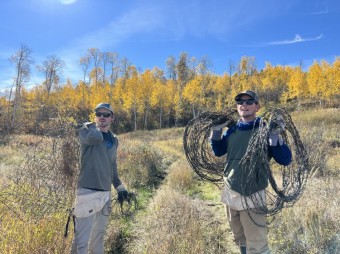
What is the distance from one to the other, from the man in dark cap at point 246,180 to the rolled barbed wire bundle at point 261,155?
0.17ft

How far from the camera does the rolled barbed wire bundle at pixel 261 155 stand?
9.59 feet

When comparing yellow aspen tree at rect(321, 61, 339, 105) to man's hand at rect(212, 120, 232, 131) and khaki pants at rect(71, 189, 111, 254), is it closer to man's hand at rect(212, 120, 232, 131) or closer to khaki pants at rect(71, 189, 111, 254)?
man's hand at rect(212, 120, 232, 131)

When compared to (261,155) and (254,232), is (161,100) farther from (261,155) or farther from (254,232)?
(261,155)

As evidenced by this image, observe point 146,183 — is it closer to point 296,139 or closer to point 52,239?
point 52,239

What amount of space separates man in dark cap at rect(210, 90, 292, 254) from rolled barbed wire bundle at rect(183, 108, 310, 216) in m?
0.05

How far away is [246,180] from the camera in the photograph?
10.1ft

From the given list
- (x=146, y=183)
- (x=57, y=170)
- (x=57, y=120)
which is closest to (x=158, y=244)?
(x=57, y=170)

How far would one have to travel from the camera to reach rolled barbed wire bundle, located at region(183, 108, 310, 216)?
115 inches

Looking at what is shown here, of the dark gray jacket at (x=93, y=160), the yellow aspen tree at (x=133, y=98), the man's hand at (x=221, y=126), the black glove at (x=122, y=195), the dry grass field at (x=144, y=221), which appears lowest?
the dry grass field at (x=144, y=221)

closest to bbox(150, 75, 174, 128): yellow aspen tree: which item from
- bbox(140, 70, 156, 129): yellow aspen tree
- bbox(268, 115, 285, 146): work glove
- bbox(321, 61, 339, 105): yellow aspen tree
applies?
bbox(140, 70, 156, 129): yellow aspen tree

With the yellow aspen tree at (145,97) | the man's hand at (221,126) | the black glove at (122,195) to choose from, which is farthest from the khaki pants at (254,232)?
the yellow aspen tree at (145,97)

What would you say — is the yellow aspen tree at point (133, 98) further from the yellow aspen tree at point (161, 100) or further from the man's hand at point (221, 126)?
the man's hand at point (221, 126)

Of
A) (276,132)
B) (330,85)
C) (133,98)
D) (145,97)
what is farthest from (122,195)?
(330,85)

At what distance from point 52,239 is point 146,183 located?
5044 mm
